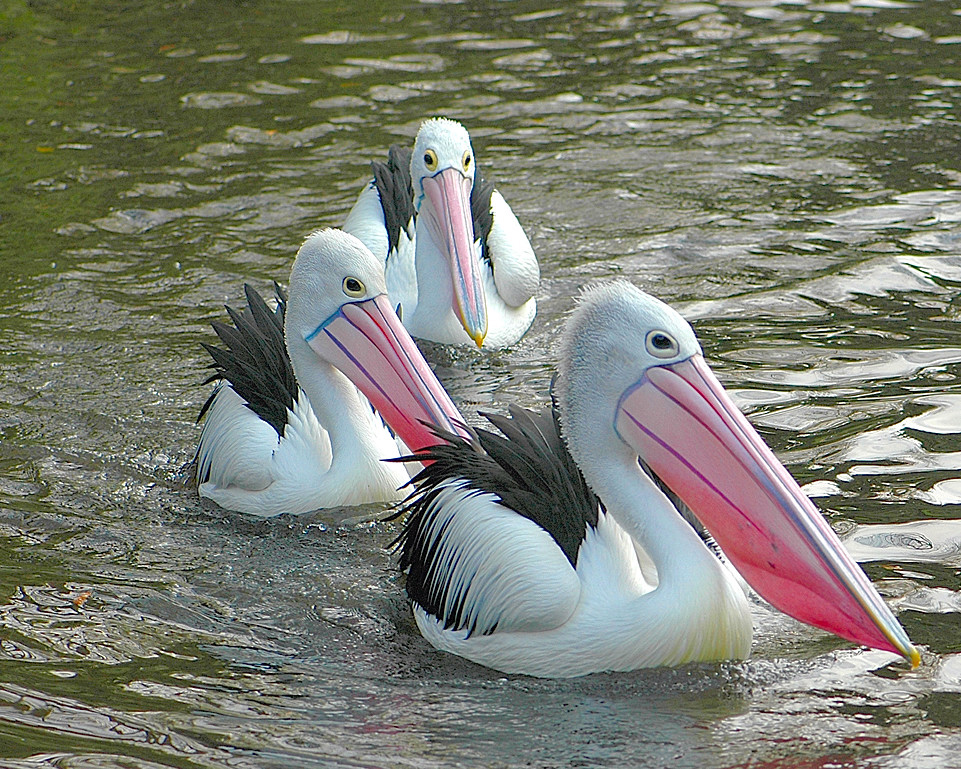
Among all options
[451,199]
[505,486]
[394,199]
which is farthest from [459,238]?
[505,486]

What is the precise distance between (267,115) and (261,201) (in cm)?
130

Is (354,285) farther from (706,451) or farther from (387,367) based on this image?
(706,451)

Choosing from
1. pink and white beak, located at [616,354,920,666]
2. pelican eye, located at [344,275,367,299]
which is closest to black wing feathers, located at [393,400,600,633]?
pink and white beak, located at [616,354,920,666]

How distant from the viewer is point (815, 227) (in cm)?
682

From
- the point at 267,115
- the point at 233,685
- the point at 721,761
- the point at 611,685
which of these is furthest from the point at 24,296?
the point at 721,761

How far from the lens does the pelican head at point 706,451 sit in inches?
128

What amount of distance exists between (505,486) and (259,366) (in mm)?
1505

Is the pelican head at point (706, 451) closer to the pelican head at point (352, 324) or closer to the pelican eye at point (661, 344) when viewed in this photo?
the pelican eye at point (661, 344)

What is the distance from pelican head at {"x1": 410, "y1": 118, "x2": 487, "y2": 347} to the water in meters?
0.33

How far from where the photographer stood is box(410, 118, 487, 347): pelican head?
5.77 meters

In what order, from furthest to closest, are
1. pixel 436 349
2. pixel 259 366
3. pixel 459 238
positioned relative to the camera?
pixel 436 349
pixel 459 238
pixel 259 366

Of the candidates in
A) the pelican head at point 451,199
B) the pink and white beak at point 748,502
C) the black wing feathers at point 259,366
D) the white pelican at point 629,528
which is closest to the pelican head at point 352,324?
the black wing feathers at point 259,366

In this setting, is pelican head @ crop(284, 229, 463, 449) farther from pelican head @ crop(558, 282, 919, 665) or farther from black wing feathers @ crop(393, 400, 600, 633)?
pelican head @ crop(558, 282, 919, 665)

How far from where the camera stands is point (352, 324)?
4543 mm
